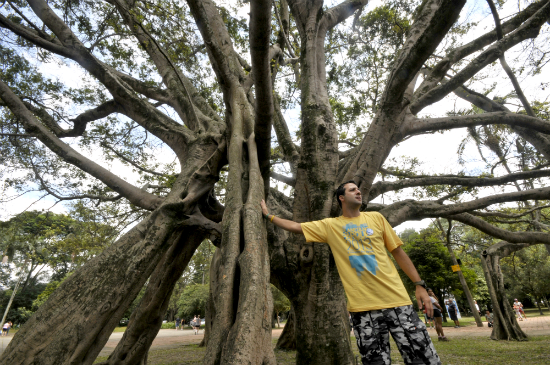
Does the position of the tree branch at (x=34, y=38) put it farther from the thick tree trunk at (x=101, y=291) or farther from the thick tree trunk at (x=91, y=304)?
the thick tree trunk at (x=91, y=304)

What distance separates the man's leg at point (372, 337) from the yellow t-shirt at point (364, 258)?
7 centimetres

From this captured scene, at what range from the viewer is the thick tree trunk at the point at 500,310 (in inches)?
292

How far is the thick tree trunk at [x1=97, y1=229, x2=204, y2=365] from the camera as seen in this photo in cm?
413

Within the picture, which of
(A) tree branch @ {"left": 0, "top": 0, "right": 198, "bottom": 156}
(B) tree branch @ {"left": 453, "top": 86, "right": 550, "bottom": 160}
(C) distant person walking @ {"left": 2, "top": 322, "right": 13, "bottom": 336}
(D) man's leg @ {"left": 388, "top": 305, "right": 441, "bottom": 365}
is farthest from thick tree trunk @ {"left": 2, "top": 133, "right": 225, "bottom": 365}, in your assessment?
(C) distant person walking @ {"left": 2, "top": 322, "right": 13, "bottom": 336}

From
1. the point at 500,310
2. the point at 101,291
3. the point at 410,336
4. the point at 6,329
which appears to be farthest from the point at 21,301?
the point at 410,336

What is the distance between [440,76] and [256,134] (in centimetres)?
320

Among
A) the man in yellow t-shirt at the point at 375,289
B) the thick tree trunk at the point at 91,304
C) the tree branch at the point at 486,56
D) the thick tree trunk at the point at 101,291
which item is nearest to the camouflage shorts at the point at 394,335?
the man in yellow t-shirt at the point at 375,289

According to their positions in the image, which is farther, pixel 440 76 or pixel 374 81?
pixel 374 81

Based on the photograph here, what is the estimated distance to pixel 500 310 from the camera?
25.0 ft

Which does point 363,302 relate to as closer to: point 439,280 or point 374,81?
point 374,81

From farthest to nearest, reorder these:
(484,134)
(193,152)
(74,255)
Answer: (74,255), (484,134), (193,152)

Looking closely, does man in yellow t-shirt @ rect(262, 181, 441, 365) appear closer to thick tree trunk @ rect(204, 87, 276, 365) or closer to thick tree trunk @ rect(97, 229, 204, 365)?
thick tree trunk @ rect(204, 87, 276, 365)

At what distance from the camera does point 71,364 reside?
2736 millimetres

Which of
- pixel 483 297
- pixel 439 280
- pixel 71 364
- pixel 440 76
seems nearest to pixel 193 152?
pixel 71 364
